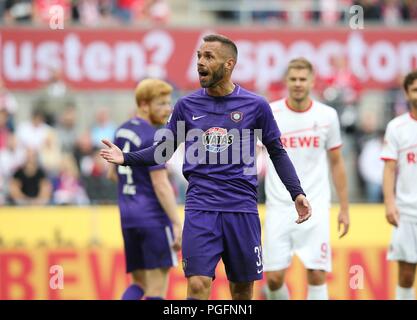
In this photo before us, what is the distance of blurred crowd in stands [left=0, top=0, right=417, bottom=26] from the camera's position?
19.4 m

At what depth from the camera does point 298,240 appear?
1071 centimetres

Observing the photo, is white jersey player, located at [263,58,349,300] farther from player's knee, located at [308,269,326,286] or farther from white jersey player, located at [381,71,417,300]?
white jersey player, located at [381,71,417,300]

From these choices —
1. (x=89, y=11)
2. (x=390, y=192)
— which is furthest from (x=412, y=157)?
(x=89, y=11)

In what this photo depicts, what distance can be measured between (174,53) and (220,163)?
34.9ft

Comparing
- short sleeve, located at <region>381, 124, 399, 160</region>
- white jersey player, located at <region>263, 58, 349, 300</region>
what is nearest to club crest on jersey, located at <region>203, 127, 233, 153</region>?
white jersey player, located at <region>263, 58, 349, 300</region>

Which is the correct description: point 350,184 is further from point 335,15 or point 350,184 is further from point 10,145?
point 10,145

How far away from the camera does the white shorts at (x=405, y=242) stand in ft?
35.4

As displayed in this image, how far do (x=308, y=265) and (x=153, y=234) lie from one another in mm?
1625

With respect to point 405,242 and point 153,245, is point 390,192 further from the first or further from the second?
point 153,245

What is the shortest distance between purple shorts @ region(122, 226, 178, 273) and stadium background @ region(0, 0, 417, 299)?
5304 mm

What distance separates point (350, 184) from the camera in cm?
1811

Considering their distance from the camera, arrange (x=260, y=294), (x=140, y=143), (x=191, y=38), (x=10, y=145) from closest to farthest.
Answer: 1. (x=140, y=143)
2. (x=260, y=294)
3. (x=10, y=145)
4. (x=191, y=38)

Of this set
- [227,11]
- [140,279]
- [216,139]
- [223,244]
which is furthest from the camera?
[227,11]

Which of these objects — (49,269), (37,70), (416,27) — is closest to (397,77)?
(416,27)
